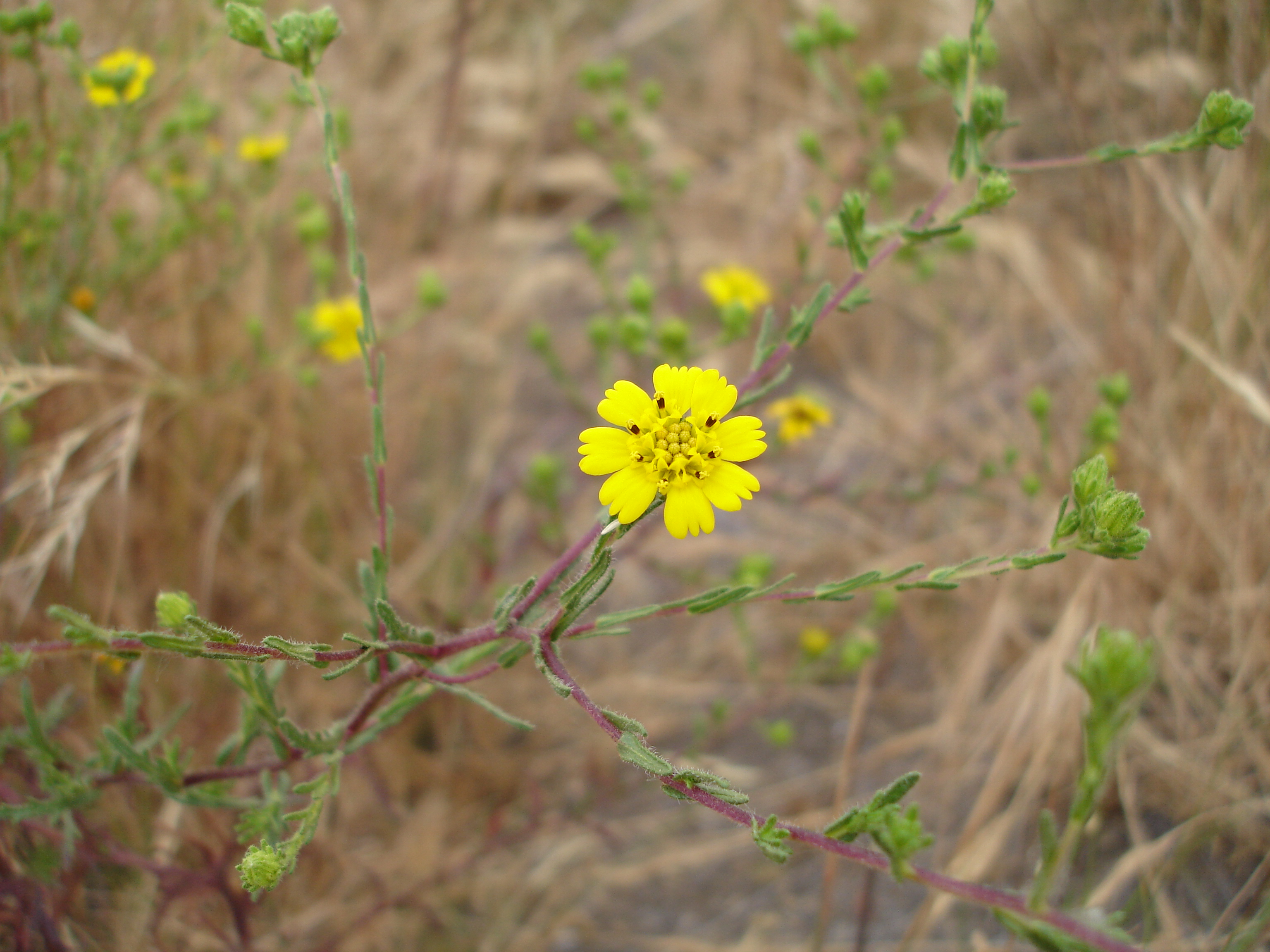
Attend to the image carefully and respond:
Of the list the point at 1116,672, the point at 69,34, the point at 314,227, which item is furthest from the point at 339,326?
the point at 1116,672

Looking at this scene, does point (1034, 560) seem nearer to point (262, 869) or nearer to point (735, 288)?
point (262, 869)

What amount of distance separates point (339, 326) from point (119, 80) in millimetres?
851

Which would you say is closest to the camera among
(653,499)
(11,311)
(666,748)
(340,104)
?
(653,499)

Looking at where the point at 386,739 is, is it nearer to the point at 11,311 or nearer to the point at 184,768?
the point at 184,768

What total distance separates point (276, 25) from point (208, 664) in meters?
1.82

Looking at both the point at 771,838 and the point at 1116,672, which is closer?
the point at 1116,672

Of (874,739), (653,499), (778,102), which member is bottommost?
(653,499)

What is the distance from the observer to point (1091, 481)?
1286mm

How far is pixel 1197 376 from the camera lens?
2.81m

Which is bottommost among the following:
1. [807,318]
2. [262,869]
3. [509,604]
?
[262,869]

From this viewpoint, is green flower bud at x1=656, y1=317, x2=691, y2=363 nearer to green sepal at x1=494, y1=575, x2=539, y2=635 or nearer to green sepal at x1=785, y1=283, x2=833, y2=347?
green sepal at x1=785, y1=283, x2=833, y2=347

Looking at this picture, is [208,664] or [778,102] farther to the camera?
[778,102]

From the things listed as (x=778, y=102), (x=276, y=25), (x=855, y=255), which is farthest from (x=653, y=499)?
(x=778, y=102)

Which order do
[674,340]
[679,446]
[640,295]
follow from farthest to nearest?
[640,295], [674,340], [679,446]
